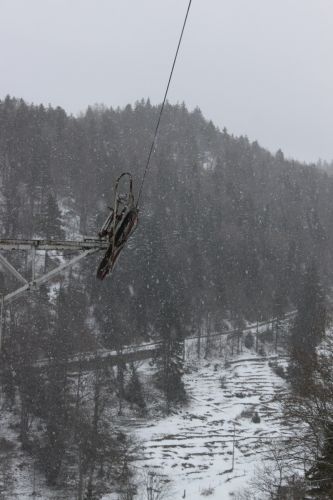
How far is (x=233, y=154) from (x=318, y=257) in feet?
102

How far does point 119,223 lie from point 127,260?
182 feet

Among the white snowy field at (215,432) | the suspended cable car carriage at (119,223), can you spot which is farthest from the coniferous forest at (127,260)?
the suspended cable car carriage at (119,223)

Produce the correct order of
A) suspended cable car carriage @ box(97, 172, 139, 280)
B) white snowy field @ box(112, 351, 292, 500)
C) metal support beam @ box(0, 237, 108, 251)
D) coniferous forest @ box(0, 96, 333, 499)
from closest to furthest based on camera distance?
suspended cable car carriage @ box(97, 172, 139, 280) → metal support beam @ box(0, 237, 108, 251) → white snowy field @ box(112, 351, 292, 500) → coniferous forest @ box(0, 96, 333, 499)

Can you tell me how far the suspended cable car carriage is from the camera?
7637mm

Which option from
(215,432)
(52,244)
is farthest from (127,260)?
(52,244)

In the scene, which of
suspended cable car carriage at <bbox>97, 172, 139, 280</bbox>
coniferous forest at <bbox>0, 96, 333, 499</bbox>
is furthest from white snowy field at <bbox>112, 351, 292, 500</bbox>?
suspended cable car carriage at <bbox>97, 172, 139, 280</bbox>

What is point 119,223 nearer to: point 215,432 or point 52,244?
point 52,244

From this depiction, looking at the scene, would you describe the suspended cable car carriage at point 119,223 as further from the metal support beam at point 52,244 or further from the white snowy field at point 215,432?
the white snowy field at point 215,432

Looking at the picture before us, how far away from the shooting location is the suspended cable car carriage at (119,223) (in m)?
7.64

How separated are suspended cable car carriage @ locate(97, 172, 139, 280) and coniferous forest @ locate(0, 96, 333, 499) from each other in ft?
41.8

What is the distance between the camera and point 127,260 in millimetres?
63125

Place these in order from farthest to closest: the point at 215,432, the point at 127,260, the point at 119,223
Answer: the point at 127,260
the point at 215,432
the point at 119,223

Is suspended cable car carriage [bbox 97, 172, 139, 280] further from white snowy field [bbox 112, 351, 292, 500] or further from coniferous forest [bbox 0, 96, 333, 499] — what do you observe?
white snowy field [bbox 112, 351, 292, 500]

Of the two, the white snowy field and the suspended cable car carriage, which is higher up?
the suspended cable car carriage
